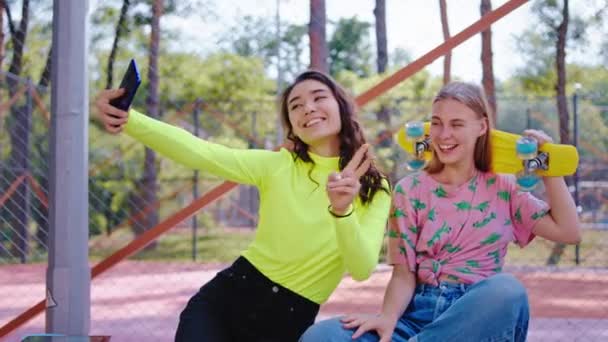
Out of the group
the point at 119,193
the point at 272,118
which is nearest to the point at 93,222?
the point at 119,193

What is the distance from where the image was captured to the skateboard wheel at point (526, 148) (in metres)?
1.86

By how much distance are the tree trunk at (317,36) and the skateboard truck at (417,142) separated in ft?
5.63

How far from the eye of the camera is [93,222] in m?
9.35

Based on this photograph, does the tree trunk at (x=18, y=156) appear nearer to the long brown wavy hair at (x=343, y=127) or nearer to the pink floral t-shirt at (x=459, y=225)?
the long brown wavy hair at (x=343, y=127)

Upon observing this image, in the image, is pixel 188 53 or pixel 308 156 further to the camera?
pixel 188 53

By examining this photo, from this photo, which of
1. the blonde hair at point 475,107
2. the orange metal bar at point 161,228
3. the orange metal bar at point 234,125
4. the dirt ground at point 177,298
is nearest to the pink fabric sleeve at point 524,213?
the blonde hair at point 475,107

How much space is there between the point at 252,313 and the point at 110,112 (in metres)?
0.62

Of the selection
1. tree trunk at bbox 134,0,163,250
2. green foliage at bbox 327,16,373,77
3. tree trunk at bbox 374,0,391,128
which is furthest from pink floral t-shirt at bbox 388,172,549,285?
tree trunk at bbox 134,0,163,250

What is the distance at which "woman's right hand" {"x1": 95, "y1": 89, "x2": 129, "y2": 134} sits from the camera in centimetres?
196

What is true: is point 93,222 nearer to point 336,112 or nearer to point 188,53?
point 188,53

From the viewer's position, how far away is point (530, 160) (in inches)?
73.2

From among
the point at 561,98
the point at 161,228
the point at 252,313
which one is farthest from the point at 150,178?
the point at 252,313

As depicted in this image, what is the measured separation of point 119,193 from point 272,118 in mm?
2258

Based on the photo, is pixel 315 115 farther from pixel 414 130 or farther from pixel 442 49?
pixel 442 49
